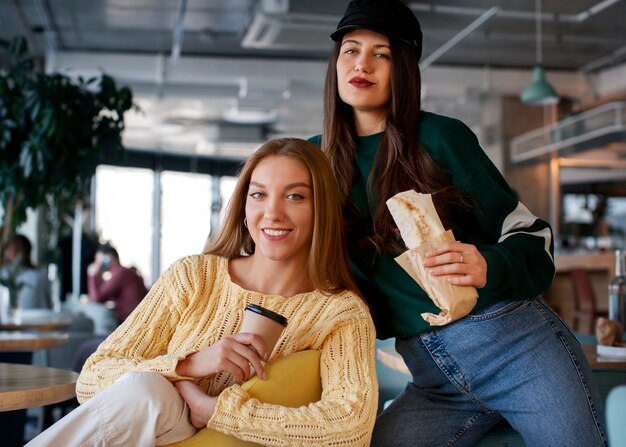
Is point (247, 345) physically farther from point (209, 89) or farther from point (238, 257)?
point (209, 89)

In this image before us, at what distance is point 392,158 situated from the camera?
203cm

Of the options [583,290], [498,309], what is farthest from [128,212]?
[498,309]

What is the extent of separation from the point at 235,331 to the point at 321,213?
1.11ft

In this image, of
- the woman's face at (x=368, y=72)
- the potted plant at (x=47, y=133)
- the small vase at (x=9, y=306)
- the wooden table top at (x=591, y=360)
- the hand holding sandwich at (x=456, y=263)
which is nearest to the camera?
the hand holding sandwich at (x=456, y=263)

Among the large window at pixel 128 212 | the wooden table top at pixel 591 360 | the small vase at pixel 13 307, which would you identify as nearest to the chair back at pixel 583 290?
the small vase at pixel 13 307

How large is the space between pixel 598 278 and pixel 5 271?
693cm

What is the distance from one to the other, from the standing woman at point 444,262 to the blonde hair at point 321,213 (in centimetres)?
7

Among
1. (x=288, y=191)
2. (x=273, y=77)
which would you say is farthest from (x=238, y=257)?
(x=273, y=77)

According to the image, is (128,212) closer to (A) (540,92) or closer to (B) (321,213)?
(A) (540,92)

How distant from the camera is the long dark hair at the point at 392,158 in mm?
1976

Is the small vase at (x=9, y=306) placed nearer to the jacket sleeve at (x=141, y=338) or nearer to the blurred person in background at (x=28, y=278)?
the blurred person in background at (x=28, y=278)

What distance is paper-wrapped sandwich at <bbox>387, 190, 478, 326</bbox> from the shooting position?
164cm

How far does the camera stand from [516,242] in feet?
6.06

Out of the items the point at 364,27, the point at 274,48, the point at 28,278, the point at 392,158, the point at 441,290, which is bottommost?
the point at 28,278
